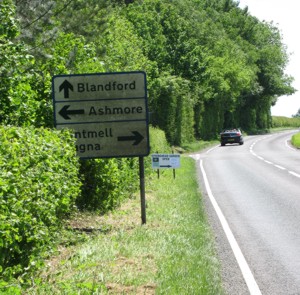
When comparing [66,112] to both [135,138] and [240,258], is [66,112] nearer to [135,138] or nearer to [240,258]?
[135,138]

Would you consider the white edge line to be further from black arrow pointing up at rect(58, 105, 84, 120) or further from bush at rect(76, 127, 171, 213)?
black arrow pointing up at rect(58, 105, 84, 120)

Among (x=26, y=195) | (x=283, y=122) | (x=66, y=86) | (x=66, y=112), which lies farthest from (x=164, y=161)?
(x=283, y=122)

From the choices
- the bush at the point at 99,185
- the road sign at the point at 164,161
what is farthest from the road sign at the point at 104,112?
A: the road sign at the point at 164,161

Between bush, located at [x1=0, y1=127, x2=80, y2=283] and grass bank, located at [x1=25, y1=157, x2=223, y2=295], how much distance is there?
1.27 feet

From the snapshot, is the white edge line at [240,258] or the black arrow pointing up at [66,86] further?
the black arrow pointing up at [66,86]

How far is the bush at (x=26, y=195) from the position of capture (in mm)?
5766

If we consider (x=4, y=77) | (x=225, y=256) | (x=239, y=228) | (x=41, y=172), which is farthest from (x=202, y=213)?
(x=41, y=172)

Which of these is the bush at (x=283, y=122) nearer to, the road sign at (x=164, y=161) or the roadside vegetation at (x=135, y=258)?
the road sign at (x=164, y=161)

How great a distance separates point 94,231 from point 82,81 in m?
2.81

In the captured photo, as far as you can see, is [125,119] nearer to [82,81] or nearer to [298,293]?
[82,81]

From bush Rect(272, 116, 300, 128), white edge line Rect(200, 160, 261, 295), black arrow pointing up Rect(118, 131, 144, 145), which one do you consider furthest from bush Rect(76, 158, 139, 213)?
bush Rect(272, 116, 300, 128)

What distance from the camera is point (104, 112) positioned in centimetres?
1053

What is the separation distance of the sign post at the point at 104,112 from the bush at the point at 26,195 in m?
2.21

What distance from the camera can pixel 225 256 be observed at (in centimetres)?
849
